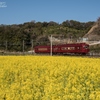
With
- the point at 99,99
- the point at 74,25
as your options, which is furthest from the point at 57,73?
the point at 74,25

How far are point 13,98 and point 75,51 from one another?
4114 cm

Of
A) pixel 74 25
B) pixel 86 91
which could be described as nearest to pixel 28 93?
pixel 86 91

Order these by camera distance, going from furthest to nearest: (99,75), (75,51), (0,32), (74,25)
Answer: (74,25), (0,32), (75,51), (99,75)

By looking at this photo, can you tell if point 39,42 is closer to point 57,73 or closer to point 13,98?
point 57,73

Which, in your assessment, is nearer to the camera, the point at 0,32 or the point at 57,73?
the point at 57,73

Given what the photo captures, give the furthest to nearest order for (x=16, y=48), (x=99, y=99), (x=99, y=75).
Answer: (x=16, y=48) < (x=99, y=75) < (x=99, y=99)

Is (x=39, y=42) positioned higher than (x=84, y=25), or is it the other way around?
(x=84, y=25)

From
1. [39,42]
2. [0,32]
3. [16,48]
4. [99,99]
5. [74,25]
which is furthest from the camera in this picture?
[74,25]

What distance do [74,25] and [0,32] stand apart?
159 feet

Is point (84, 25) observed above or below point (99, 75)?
above

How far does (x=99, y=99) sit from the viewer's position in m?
6.68

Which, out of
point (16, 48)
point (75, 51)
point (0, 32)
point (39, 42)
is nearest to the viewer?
point (75, 51)

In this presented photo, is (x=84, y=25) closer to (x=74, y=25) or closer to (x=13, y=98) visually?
(x=74, y=25)

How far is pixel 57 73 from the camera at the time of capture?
1277 cm
